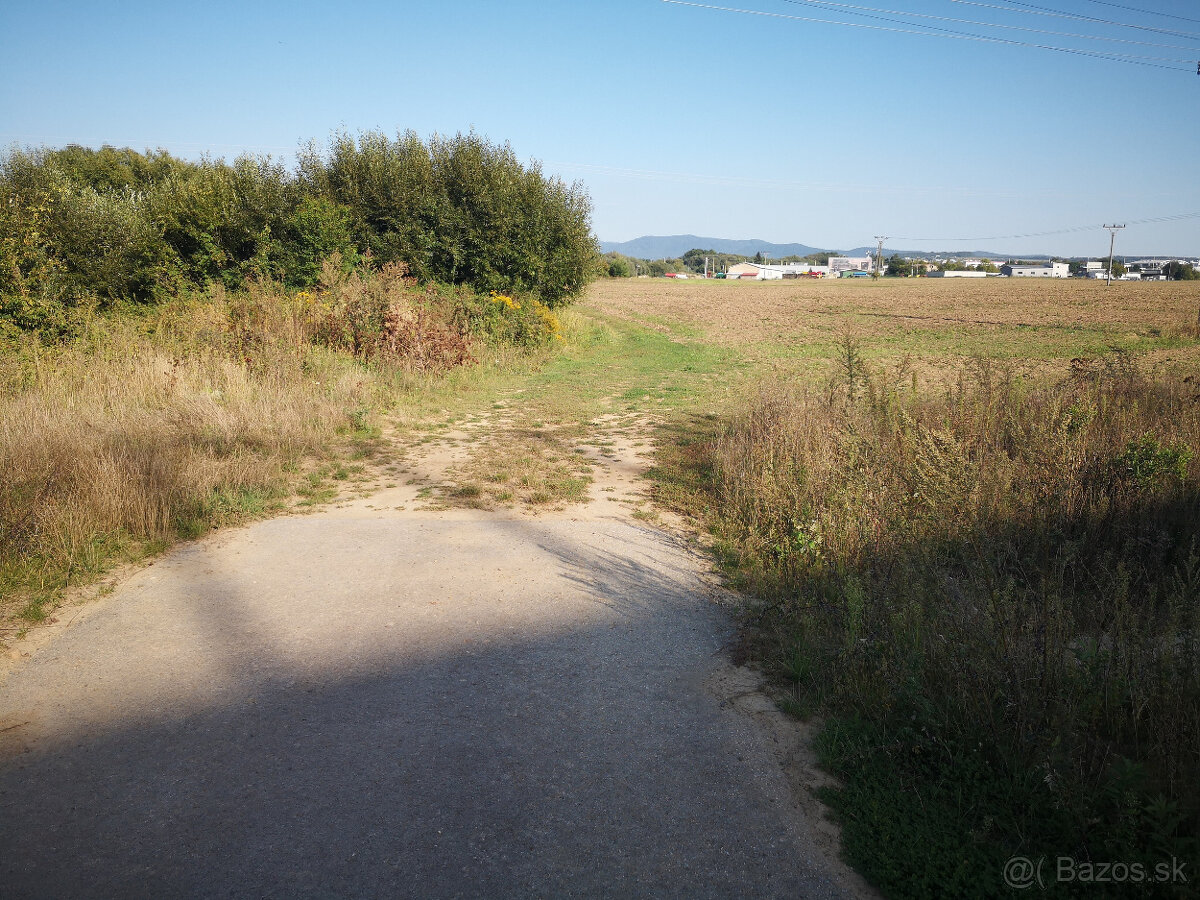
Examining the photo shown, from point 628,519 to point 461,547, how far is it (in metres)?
1.81

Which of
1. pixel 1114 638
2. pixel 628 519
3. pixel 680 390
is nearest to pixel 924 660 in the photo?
pixel 1114 638

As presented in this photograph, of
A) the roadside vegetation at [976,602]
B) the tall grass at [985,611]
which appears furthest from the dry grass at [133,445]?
the tall grass at [985,611]

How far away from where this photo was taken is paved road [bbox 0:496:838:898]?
2.87 metres

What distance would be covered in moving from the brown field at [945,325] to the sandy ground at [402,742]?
15.1m

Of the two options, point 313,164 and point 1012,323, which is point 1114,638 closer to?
point 313,164

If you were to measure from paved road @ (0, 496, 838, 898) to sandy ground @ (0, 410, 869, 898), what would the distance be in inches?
0.5

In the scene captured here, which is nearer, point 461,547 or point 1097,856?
point 1097,856

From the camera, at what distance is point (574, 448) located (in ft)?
35.0
